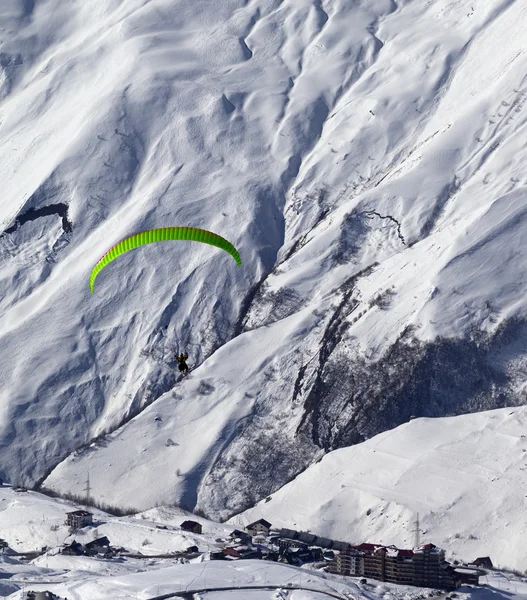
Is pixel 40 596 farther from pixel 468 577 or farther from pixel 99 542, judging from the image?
pixel 468 577

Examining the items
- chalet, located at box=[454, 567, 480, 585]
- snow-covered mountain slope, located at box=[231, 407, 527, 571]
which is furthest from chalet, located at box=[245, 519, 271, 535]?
chalet, located at box=[454, 567, 480, 585]

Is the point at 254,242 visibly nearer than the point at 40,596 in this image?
No

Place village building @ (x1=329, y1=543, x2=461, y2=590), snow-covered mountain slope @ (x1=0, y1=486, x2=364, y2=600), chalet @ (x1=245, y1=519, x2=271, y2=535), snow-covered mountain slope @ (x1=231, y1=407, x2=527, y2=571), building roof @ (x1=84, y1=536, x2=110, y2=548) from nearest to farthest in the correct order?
snow-covered mountain slope @ (x1=0, y1=486, x2=364, y2=600)
village building @ (x1=329, y1=543, x2=461, y2=590)
building roof @ (x1=84, y1=536, x2=110, y2=548)
snow-covered mountain slope @ (x1=231, y1=407, x2=527, y2=571)
chalet @ (x1=245, y1=519, x2=271, y2=535)

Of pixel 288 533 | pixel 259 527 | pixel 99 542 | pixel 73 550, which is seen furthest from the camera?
pixel 259 527

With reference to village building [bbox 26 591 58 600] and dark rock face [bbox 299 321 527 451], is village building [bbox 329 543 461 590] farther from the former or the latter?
dark rock face [bbox 299 321 527 451]

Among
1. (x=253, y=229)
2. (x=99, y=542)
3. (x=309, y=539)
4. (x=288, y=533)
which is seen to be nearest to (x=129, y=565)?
(x=99, y=542)

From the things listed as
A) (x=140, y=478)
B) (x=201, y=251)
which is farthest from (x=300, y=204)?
(x=140, y=478)
